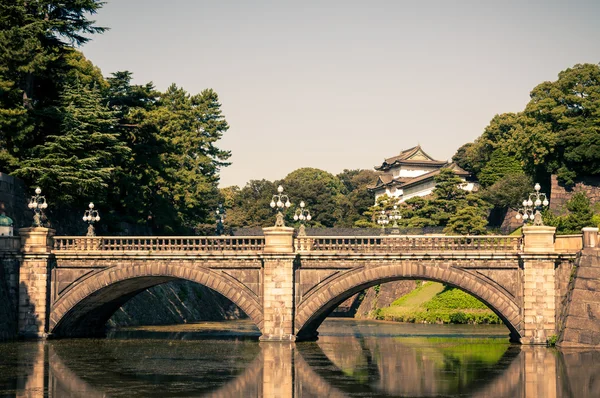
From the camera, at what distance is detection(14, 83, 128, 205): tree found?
67.4m

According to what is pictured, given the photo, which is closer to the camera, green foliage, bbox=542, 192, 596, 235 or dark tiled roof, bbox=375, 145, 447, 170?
green foliage, bbox=542, 192, 596, 235

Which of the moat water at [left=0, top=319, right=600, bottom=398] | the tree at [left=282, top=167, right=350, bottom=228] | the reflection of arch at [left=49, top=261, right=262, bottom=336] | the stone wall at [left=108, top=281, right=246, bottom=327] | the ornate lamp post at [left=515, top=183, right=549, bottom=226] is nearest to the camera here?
the moat water at [left=0, top=319, right=600, bottom=398]

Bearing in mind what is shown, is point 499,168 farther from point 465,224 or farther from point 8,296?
point 8,296

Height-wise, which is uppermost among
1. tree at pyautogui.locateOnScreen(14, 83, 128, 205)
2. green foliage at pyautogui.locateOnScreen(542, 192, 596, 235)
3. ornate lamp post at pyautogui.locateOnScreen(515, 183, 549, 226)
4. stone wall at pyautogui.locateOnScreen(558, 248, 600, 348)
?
tree at pyautogui.locateOnScreen(14, 83, 128, 205)

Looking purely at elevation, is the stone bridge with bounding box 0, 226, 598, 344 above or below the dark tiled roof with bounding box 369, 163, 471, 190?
below

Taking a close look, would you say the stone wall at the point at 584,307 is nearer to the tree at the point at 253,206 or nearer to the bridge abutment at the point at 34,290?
the bridge abutment at the point at 34,290

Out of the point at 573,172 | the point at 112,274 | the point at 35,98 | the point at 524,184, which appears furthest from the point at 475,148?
the point at 112,274

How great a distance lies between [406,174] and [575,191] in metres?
60.4

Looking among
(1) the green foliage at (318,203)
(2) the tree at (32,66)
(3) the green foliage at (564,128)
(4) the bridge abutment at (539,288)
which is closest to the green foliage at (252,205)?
(1) the green foliage at (318,203)

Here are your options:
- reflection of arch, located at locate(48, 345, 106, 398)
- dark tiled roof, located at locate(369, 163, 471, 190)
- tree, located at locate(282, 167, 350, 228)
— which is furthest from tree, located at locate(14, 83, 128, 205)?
tree, located at locate(282, 167, 350, 228)

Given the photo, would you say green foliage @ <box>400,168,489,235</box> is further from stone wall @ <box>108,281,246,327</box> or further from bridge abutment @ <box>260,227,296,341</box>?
bridge abutment @ <box>260,227,296,341</box>

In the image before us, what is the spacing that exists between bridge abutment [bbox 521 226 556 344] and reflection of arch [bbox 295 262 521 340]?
0.75m

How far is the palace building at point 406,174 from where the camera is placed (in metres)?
144

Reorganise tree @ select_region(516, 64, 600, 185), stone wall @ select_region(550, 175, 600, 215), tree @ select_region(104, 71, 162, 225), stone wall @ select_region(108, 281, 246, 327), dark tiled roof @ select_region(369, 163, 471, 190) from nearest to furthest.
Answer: stone wall @ select_region(108, 281, 246, 327), tree @ select_region(104, 71, 162, 225), tree @ select_region(516, 64, 600, 185), stone wall @ select_region(550, 175, 600, 215), dark tiled roof @ select_region(369, 163, 471, 190)
